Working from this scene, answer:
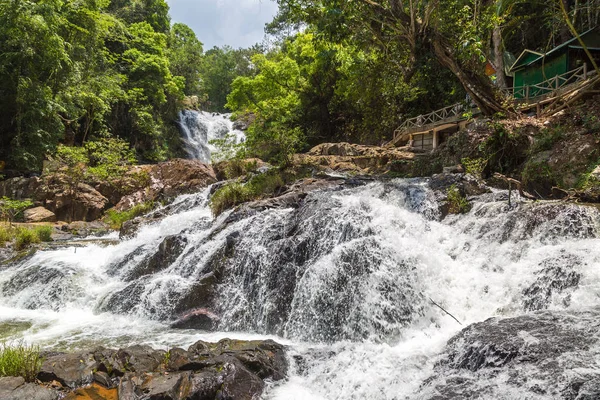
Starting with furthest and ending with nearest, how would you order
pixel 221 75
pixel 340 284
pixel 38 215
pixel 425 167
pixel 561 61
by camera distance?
1. pixel 221 75
2. pixel 561 61
3. pixel 38 215
4. pixel 425 167
5. pixel 340 284

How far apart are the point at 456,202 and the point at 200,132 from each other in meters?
25.9

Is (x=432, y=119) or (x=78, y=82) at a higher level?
(x=78, y=82)

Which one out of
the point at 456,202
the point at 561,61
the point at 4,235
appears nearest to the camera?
the point at 456,202

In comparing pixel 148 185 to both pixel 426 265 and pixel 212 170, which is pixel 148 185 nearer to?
pixel 212 170

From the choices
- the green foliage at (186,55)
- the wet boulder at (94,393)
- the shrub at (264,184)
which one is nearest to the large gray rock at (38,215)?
the shrub at (264,184)

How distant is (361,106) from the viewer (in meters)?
23.8

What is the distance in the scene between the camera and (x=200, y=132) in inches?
1240

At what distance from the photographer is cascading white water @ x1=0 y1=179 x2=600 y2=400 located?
207 inches

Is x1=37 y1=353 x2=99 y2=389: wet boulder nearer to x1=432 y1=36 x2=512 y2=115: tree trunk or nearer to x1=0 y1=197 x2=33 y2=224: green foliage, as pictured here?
x1=432 y1=36 x2=512 y2=115: tree trunk

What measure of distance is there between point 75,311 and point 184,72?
33022 millimetres

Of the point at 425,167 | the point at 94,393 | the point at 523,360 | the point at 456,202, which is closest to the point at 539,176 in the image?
the point at 456,202

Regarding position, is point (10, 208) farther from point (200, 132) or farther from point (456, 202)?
point (200, 132)

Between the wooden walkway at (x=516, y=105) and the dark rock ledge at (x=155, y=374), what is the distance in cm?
962

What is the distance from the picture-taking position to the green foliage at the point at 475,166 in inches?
418
